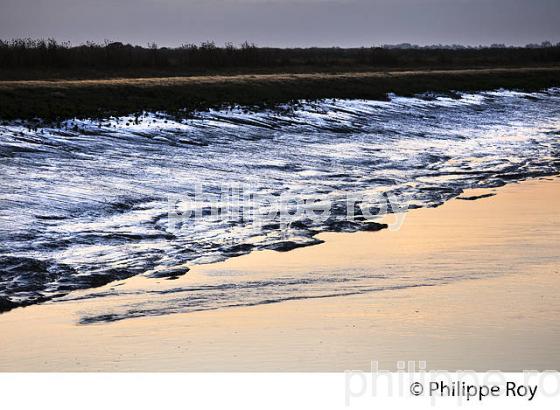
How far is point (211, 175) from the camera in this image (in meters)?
18.7

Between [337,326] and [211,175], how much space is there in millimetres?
9903

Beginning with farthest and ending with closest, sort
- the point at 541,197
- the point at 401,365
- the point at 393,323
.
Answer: the point at 541,197
the point at 393,323
the point at 401,365

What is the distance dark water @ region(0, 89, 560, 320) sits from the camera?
11.3 metres

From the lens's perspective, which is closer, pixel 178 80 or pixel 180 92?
Result: pixel 180 92

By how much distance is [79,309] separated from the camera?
9.74m

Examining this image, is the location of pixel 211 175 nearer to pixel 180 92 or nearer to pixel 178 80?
pixel 180 92

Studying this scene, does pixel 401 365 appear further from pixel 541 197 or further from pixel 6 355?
pixel 541 197

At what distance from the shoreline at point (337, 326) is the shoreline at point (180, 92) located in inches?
480

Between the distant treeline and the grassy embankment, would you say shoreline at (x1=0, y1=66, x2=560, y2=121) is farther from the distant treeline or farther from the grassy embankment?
the distant treeline

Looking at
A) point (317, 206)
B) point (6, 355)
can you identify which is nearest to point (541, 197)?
point (317, 206)

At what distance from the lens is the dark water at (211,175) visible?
37.1 ft

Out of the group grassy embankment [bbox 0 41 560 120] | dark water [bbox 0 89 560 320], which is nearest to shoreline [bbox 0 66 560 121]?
grassy embankment [bbox 0 41 560 120]

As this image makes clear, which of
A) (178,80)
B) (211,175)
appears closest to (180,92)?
(178,80)
